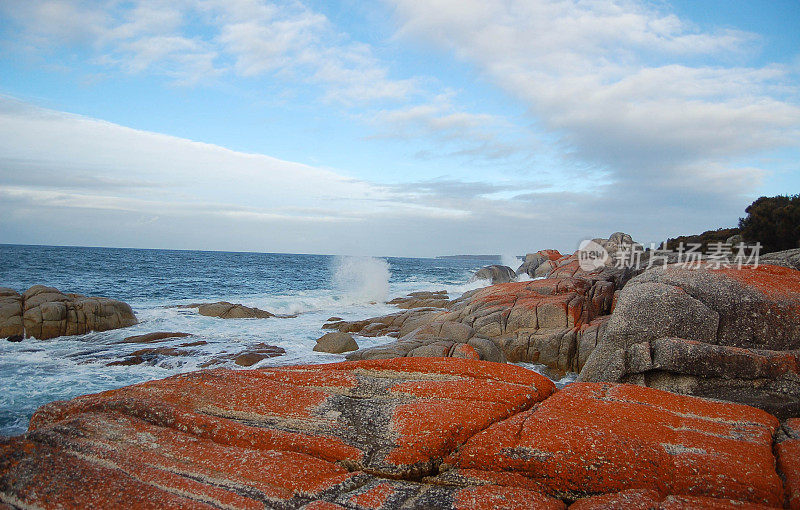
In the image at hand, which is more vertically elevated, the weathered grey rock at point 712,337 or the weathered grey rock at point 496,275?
the weathered grey rock at point 712,337

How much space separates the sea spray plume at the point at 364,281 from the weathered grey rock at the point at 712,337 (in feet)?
115

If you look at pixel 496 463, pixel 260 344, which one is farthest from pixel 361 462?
pixel 260 344

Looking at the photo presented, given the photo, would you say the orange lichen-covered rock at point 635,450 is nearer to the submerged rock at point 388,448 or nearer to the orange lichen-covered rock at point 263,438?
the submerged rock at point 388,448

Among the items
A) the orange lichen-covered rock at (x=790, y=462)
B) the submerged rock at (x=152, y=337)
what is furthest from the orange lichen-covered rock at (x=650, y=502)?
the submerged rock at (x=152, y=337)

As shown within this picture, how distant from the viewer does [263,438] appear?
5.43 meters

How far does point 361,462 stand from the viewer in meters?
5.10

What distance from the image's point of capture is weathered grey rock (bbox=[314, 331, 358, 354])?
21359 millimetres

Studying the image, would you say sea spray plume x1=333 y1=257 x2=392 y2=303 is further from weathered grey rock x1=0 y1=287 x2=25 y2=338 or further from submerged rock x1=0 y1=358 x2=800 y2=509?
submerged rock x1=0 y1=358 x2=800 y2=509

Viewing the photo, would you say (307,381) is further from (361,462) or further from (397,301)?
(397,301)

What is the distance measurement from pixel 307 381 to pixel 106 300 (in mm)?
25190

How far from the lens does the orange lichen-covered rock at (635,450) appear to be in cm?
470

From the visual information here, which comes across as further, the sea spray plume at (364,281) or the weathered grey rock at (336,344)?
the sea spray plume at (364,281)

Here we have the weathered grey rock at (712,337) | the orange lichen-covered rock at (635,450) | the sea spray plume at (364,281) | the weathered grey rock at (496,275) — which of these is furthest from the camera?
the weathered grey rock at (496,275)

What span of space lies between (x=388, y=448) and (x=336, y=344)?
16.6 m
